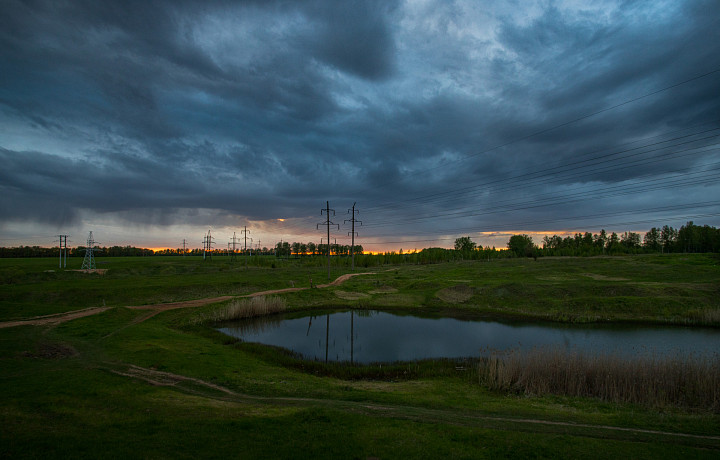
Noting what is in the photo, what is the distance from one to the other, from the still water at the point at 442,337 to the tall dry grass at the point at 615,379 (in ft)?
22.1

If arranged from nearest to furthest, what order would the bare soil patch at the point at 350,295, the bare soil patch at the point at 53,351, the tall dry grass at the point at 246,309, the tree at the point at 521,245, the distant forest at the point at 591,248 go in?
the bare soil patch at the point at 53,351 < the tall dry grass at the point at 246,309 < the bare soil patch at the point at 350,295 < the distant forest at the point at 591,248 < the tree at the point at 521,245

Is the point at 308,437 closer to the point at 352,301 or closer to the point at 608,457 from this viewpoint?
the point at 608,457

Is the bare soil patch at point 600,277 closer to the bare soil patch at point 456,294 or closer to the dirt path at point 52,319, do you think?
the bare soil patch at point 456,294

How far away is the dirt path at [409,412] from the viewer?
10883 millimetres

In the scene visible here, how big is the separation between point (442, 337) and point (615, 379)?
17.7 metres

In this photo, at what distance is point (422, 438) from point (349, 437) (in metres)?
2.12

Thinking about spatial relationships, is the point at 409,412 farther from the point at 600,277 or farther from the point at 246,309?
the point at 600,277

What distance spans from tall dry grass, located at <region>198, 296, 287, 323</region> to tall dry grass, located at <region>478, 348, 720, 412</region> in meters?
31.5

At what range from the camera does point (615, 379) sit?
57.3 feet

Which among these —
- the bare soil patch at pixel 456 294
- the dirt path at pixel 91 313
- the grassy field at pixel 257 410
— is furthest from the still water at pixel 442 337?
the bare soil patch at pixel 456 294

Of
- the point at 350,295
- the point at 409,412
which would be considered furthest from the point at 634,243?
the point at 409,412

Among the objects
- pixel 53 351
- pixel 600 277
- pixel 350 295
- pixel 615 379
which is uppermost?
pixel 600 277

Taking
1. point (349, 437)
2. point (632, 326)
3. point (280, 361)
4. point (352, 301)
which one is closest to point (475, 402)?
point (349, 437)

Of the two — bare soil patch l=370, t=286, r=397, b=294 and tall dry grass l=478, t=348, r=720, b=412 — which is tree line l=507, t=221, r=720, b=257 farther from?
tall dry grass l=478, t=348, r=720, b=412
